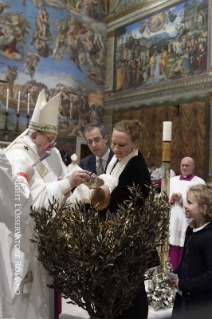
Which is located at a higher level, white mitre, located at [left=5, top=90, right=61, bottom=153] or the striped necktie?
white mitre, located at [left=5, top=90, right=61, bottom=153]

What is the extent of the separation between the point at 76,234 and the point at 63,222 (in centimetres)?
13

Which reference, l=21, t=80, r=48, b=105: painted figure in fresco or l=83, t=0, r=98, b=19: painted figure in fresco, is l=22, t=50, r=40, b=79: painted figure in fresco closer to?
l=21, t=80, r=48, b=105: painted figure in fresco

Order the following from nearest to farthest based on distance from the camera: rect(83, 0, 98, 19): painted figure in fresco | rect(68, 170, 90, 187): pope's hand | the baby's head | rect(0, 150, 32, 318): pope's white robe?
1. rect(0, 150, 32, 318): pope's white robe
2. the baby's head
3. rect(68, 170, 90, 187): pope's hand
4. rect(83, 0, 98, 19): painted figure in fresco

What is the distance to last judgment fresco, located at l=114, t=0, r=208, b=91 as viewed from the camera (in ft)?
37.9

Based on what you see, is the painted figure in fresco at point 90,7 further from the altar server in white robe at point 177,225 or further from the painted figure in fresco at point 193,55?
the altar server in white robe at point 177,225

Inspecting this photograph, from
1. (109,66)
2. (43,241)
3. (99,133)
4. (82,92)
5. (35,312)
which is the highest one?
(109,66)

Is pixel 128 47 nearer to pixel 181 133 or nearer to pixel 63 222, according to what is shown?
pixel 181 133

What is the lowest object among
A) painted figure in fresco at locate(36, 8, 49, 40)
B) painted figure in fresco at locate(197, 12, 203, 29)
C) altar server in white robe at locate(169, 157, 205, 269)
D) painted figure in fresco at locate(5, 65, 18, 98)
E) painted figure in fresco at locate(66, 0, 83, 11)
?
altar server in white robe at locate(169, 157, 205, 269)

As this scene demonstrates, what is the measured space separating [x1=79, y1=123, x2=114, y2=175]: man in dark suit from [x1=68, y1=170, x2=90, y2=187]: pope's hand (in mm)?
1124

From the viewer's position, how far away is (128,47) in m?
14.0

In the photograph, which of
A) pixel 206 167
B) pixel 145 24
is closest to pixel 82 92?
pixel 145 24

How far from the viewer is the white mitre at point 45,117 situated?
277cm

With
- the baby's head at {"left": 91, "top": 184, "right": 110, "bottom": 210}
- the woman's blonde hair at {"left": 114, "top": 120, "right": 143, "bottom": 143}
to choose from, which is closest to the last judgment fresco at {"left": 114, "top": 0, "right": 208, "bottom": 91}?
the woman's blonde hair at {"left": 114, "top": 120, "right": 143, "bottom": 143}

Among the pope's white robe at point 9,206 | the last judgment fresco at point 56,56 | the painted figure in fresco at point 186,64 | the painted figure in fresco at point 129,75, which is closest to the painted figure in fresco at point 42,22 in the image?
the last judgment fresco at point 56,56
